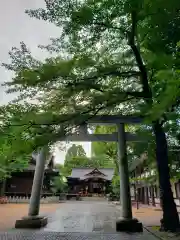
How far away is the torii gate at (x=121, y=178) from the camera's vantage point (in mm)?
7879

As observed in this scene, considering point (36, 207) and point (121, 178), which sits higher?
point (121, 178)

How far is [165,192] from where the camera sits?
7.10 m

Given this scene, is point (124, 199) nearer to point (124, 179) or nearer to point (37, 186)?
point (124, 179)

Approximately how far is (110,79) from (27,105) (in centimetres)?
290

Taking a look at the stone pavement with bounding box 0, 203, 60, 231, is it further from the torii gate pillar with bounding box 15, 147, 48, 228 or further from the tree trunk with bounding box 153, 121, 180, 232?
the tree trunk with bounding box 153, 121, 180, 232

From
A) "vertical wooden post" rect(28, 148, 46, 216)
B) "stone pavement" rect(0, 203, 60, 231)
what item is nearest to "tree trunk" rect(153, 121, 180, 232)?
"vertical wooden post" rect(28, 148, 46, 216)

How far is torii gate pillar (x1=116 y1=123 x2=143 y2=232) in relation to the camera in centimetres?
777

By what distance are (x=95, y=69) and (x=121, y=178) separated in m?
4.61

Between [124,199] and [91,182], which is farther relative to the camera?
[91,182]

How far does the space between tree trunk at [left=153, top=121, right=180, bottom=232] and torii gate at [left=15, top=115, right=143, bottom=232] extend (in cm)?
117

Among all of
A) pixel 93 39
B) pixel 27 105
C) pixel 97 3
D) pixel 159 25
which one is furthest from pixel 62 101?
pixel 159 25

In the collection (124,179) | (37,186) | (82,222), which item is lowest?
(82,222)

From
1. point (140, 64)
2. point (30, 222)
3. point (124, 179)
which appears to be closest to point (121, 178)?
point (124, 179)

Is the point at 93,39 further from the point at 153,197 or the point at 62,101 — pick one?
the point at 153,197
